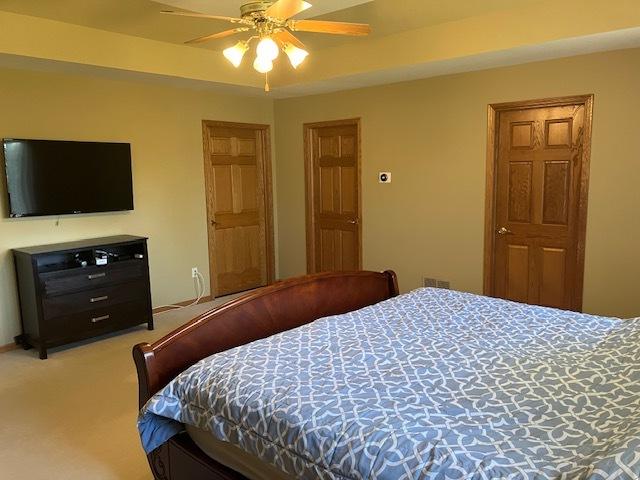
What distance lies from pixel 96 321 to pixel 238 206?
2.20 meters

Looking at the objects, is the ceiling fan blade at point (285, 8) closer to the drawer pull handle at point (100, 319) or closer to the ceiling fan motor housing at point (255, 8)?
the ceiling fan motor housing at point (255, 8)

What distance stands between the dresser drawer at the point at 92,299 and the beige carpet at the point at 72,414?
1.14 feet

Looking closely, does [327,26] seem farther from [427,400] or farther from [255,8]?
[427,400]

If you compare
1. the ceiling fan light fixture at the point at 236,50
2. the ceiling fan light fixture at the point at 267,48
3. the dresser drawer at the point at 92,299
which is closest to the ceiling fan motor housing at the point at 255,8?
the ceiling fan light fixture at the point at 267,48

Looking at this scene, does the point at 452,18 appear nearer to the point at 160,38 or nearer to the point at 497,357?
the point at 160,38

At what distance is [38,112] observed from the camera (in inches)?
173

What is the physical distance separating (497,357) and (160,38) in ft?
12.5

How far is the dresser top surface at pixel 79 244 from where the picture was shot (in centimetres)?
419

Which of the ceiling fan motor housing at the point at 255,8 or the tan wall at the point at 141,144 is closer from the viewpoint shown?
the ceiling fan motor housing at the point at 255,8

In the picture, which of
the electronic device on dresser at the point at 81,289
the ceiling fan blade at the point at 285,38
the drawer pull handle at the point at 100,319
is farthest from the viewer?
the drawer pull handle at the point at 100,319

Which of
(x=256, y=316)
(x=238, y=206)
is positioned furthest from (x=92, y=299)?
(x=256, y=316)

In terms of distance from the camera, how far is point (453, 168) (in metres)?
4.88

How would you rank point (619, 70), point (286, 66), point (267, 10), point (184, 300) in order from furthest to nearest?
point (184, 300) → point (286, 66) → point (619, 70) → point (267, 10)

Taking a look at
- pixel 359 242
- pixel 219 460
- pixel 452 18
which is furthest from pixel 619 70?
pixel 219 460
